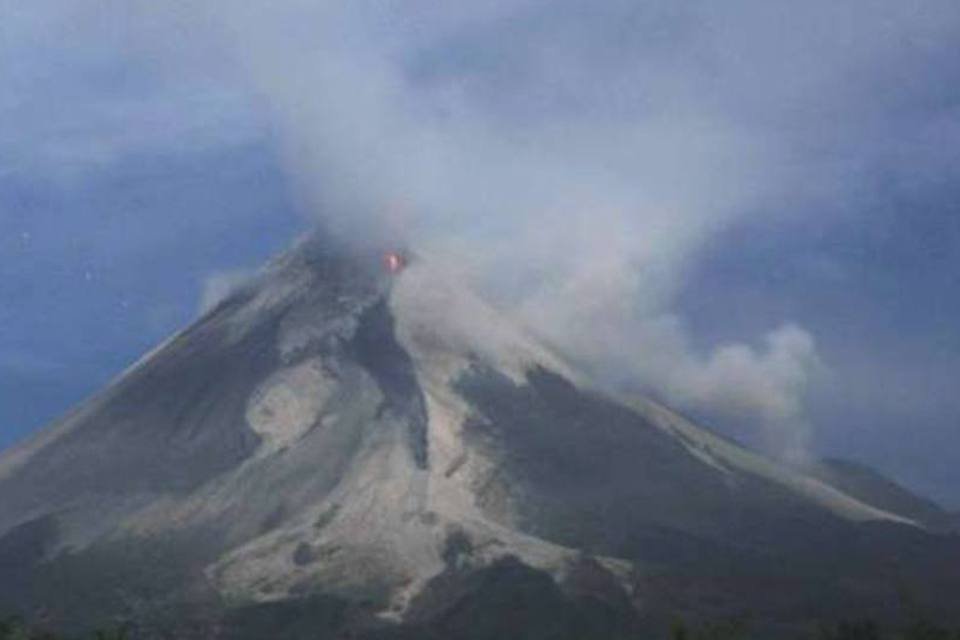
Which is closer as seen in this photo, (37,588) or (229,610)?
(229,610)

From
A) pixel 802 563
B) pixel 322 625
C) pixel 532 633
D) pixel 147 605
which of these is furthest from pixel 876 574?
pixel 147 605

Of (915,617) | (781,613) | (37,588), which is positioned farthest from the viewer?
(37,588)

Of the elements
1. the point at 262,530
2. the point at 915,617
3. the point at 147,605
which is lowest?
the point at 915,617

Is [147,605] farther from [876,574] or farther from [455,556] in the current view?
[876,574]

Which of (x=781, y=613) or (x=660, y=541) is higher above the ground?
(x=660, y=541)

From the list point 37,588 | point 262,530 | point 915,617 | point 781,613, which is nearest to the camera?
point 915,617

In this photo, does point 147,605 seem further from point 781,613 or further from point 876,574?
point 876,574

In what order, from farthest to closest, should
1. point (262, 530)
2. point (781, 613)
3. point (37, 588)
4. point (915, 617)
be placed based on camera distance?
point (262, 530)
point (37, 588)
point (781, 613)
point (915, 617)

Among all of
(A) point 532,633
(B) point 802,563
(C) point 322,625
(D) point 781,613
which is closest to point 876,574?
(B) point 802,563

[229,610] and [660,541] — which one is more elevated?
[660,541]
